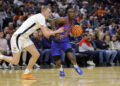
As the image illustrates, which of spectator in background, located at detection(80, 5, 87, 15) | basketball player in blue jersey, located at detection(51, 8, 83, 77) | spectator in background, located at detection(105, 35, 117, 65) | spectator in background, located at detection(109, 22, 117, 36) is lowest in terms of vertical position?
spectator in background, located at detection(105, 35, 117, 65)

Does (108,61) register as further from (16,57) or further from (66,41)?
(16,57)

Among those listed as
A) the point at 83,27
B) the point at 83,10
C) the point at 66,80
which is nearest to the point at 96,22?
the point at 83,10

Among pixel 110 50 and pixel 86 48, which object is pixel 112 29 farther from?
pixel 86 48

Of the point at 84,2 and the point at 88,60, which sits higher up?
the point at 84,2

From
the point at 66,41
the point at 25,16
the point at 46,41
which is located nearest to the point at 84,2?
the point at 25,16

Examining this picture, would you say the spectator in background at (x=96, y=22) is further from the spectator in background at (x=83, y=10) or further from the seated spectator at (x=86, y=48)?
the seated spectator at (x=86, y=48)

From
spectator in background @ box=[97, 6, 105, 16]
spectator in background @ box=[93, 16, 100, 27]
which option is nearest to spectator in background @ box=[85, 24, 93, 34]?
spectator in background @ box=[93, 16, 100, 27]

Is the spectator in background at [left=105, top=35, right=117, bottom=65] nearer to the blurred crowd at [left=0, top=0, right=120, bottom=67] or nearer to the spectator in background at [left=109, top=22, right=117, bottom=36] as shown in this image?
the blurred crowd at [left=0, top=0, right=120, bottom=67]

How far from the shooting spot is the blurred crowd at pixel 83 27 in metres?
12.1

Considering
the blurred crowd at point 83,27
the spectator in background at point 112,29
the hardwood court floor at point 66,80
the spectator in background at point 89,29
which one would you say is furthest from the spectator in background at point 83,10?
the hardwood court floor at point 66,80

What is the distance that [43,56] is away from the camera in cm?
1239

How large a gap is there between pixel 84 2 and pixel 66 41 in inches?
426

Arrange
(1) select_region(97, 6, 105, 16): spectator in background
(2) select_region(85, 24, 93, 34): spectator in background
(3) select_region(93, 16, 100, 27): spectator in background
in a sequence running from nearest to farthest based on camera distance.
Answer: (2) select_region(85, 24, 93, 34): spectator in background → (3) select_region(93, 16, 100, 27): spectator in background → (1) select_region(97, 6, 105, 16): spectator in background

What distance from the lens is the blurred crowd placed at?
1214cm
